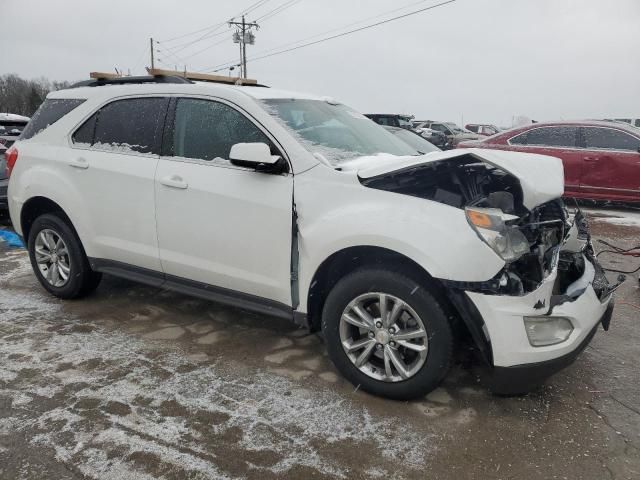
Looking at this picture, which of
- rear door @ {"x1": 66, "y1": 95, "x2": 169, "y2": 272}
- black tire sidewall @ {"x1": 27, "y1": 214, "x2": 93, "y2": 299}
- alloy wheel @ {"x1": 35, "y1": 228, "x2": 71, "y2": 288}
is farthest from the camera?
alloy wheel @ {"x1": 35, "y1": 228, "x2": 71, "y2": 288}

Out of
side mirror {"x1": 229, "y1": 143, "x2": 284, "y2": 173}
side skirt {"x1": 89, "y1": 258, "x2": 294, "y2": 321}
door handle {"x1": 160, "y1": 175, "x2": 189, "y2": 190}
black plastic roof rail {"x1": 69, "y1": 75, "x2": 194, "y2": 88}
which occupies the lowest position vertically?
side skirt {"x1": 89, "y1": 258, "x2": 294, "y2": 321}

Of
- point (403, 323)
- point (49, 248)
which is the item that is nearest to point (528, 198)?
point (403, 323)

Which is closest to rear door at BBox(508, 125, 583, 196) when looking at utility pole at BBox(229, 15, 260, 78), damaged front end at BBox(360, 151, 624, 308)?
damaged front end at BBox(360, 151, 624, 308)

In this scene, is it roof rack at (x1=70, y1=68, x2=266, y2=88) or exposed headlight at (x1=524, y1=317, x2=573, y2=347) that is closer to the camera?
exposed headlight at (x1=524, y1=317, x2=573, y2=347)

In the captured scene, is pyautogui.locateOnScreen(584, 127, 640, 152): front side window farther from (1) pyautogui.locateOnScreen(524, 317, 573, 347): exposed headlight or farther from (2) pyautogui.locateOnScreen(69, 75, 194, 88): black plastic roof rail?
(2) pyautogui.locateOnScreen(69, 75, 194, 88): black plastic roof rail

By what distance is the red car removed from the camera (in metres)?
8.39

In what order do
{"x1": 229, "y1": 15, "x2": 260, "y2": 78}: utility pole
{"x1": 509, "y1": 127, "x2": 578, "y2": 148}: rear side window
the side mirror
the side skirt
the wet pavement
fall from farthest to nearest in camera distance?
{"x1": 229, "y1": 15, "x2": 260, "y2": 78}: utility pole → {"x1": 509, "y1": 127, "x2": 578, "y2": 148}: rear side window → the side skirt → the side mirror → the wet pavement

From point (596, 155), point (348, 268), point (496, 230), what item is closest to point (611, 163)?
point (596, 155)

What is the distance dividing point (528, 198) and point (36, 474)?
106 inches

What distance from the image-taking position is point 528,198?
270 cm

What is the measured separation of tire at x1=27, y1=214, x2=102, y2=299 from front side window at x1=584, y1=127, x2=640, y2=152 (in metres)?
8.03

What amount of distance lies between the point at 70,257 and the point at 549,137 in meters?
8.00

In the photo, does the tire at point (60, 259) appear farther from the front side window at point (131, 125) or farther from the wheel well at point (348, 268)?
the wheel well at point (348, 268)

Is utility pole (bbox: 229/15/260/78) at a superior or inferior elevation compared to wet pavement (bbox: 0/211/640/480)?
superior
